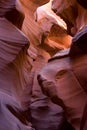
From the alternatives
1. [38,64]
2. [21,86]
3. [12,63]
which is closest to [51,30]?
[38,64]

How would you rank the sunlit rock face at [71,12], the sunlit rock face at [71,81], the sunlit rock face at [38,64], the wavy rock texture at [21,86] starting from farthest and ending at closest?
the sunlit rock face at [71,12] < the sunlit rock face at [38,64] < the sunlit rock face at [71,81] < the wavy rock texture at [21,86]

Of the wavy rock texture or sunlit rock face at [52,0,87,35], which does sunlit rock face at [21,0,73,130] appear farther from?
sunlit rock face at [52,0,87,35]

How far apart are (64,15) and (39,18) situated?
511 millimetres

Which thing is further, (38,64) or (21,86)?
(38,64)

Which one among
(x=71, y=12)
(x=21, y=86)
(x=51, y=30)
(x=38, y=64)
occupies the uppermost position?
(x=21, y=86)

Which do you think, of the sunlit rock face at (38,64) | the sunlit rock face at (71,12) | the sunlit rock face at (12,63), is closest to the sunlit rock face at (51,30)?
the sunlit rock face at (38,64)

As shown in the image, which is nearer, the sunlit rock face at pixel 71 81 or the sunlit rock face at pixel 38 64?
the sunlit rock face at pixel 71 81

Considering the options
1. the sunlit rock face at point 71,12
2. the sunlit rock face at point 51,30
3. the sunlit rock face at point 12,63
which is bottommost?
the sunlit rock face at point 51,30

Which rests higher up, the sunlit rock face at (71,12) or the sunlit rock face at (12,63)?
the sunlit rock face at (12,63)

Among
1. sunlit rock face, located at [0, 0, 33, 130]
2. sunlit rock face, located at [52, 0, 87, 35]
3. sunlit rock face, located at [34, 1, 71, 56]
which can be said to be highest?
sunlit rock face, located at [0, 0, 33, 130]

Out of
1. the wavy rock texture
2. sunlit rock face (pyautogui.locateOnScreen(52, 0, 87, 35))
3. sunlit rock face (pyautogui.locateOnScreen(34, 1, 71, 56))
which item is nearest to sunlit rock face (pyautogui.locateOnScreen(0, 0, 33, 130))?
the wavy rock texture

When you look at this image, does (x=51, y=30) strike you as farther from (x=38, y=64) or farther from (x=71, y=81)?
(x=71, y=81)

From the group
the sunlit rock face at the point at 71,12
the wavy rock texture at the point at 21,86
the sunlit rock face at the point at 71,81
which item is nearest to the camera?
the wavy rock texture at the point at 21,86

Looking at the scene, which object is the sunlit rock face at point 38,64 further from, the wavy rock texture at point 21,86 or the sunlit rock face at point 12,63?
the sunlit rock face at point 12,63
